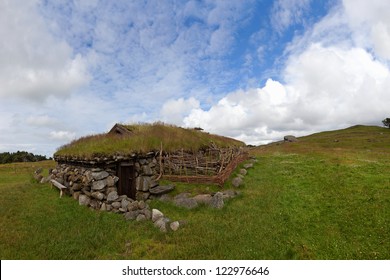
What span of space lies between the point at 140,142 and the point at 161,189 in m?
4.08

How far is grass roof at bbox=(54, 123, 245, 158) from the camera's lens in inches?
687

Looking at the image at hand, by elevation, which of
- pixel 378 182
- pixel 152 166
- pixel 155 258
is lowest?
pixel 155 258

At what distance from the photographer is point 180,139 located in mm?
23109

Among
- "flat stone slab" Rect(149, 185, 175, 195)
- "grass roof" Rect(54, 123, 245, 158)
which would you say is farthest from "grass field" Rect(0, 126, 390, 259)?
"grass roof" Rect(54, 123, 245, 158)

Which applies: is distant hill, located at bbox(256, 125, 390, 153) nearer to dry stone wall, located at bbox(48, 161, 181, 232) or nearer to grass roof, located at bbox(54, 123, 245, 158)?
grass roof, located at bbox(54, 123, 245, 158)

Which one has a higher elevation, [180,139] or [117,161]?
[180,139]

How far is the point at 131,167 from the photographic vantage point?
17922mm

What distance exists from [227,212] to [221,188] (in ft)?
14.0

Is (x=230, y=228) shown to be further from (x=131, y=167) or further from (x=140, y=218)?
(x=131, y=167)

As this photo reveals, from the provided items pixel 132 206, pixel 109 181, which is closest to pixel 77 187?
pixel 109 181

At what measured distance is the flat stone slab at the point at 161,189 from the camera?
17.3 metres

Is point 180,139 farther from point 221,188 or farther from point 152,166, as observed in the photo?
point 221,188

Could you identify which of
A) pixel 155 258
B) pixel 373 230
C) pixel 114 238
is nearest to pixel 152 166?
pixel 114 238
